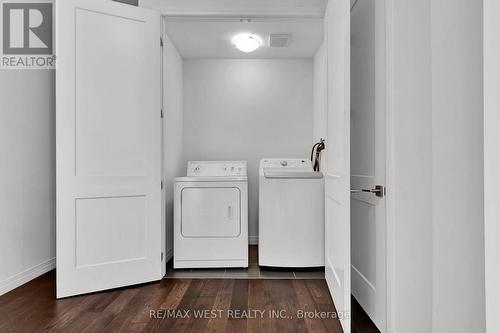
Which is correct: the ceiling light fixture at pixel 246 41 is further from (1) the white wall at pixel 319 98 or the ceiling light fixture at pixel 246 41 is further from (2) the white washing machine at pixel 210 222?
(2) the white washing machine at pixel 210 222

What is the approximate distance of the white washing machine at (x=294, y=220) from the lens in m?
3.13

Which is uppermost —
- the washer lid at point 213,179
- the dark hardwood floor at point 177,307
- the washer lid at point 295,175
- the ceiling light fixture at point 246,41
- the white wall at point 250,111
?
the ceiling light fixture at point 246,41

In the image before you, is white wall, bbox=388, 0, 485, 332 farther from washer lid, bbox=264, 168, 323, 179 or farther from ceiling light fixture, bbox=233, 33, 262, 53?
ceiling light fixture, bbox=233, 33, 262, 53

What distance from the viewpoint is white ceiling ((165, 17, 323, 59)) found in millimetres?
3340

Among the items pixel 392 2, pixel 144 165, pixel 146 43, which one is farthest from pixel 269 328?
pixel 146 43

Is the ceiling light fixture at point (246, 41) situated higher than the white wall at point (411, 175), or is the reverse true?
the ceiling light fixture at point (246, 41)

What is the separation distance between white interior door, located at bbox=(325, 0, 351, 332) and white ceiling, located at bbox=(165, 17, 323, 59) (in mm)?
919

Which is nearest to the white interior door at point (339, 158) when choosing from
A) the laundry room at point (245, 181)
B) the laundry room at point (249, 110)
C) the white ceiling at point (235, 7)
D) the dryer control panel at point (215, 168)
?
the laundry room at point (245, 181)

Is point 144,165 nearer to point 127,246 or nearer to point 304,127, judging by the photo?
point 127,246

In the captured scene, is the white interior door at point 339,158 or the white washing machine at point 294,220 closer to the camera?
the white interior door at point 339,158

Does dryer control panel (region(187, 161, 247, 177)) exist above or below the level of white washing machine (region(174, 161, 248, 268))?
above

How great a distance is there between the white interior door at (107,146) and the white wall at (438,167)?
1792mm

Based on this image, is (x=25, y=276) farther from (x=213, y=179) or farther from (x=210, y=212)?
(x=213, y=179)

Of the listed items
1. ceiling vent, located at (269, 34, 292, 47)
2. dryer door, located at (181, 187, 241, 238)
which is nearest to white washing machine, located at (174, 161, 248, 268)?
dryer door, located at (181, 187, 241, 238)
